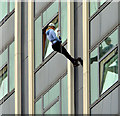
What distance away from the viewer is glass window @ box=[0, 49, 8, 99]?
45.8 m

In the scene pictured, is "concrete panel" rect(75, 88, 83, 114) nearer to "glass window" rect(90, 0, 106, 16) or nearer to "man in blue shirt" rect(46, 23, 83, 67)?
"man in blue shirt" rect(46, 23, 83, 67)

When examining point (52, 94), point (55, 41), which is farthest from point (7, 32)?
point (52, 94)

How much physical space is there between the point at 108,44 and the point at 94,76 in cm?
153

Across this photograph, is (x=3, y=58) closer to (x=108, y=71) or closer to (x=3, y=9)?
(x=3, y=9)

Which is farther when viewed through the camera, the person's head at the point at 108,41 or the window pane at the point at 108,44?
the person's head at the point at 108,41

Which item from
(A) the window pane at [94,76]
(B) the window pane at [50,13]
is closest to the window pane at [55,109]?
(A) the window pane at [94,76]

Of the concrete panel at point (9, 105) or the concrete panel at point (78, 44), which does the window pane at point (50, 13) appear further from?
the concrete panel at point (9, 105)

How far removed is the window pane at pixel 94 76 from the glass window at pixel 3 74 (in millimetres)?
4336

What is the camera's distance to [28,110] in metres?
44.9

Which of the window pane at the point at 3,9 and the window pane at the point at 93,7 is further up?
the window pane at the point at 3,9

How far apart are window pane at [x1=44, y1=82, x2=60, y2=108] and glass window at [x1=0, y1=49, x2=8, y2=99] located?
2.14 metres

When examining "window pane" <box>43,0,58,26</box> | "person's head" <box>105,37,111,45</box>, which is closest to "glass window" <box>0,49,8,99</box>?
"window pane" <box>43,0,58,26</box>

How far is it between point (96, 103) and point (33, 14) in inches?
203

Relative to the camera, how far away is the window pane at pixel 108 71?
1708 inches
